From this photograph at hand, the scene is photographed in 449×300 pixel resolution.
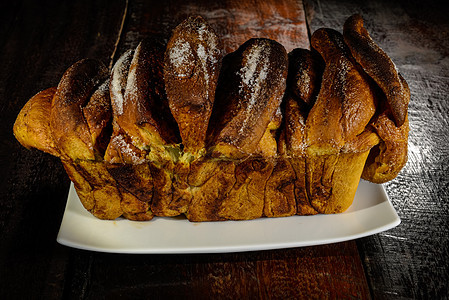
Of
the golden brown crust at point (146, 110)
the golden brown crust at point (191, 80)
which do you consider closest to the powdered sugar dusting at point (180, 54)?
the golden brown crust at point (191, 80)

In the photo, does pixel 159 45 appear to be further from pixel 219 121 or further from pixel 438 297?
pixel 438 297

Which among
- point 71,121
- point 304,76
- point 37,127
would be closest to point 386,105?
point 304,76

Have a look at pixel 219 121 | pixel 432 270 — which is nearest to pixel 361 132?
pixel 219 121

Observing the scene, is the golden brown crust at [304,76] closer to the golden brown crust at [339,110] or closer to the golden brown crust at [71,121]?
the golden brown crust at [339,110]

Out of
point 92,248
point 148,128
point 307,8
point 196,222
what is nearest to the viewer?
point 148,128

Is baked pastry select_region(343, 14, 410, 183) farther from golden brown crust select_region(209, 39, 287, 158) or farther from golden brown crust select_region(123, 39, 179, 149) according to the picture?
golden brown crust select_region(123, 39, 179, 149)

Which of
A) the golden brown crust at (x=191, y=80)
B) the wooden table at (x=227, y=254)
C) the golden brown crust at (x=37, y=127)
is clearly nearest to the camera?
the golden brown crust at (x=191, y=80)
